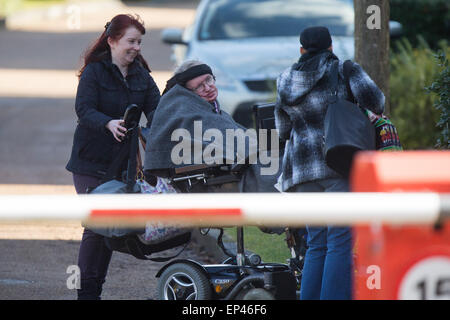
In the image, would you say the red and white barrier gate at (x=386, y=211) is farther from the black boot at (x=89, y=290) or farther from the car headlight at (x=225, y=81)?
the car headlight at (x=225, y=81)

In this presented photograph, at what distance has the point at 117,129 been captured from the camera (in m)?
5.56

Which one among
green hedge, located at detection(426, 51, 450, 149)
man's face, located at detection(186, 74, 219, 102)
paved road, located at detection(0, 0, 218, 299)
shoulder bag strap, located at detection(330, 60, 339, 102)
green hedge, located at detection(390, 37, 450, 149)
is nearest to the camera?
shoulder bag strap, located at detection(330, 60, 339, 102)

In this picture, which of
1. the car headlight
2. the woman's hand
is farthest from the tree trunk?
the car headlight

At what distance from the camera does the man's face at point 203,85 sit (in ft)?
18.1

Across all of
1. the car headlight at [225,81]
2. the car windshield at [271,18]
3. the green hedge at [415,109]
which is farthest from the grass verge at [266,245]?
the car windshield at [271,18]

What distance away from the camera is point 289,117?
533 cm

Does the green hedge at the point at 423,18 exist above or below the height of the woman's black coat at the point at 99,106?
above

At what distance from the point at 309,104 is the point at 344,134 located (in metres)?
0.43

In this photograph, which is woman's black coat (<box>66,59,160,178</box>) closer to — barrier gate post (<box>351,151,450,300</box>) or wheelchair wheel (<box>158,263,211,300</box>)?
wheelchair wheel (<box>158,263,211,300</box>)

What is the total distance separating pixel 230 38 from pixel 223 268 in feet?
20.5

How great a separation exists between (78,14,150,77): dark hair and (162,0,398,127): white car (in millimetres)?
4359

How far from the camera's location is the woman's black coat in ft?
19.2

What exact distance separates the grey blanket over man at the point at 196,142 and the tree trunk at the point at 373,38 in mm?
2421
